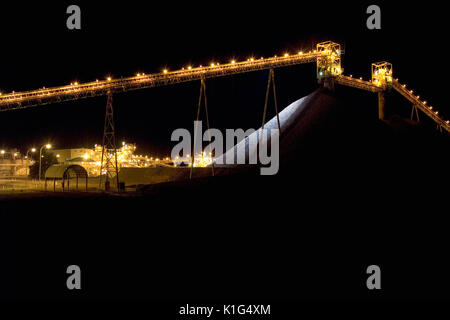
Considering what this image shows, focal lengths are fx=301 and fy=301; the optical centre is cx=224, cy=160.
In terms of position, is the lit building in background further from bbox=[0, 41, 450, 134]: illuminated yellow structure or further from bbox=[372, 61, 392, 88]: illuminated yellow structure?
bbox=[372, 61, 392, 88]: illuminated yellow structure

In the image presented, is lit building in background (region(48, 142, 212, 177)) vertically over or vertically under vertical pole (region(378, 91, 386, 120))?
under

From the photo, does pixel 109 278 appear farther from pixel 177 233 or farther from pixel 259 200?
pixel 259 200

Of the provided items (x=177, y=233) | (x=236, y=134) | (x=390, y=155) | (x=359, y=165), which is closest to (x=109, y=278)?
(x=177, y=233)

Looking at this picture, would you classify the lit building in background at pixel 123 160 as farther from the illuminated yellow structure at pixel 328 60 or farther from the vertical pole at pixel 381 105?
the vertical pole at pixel 381 105

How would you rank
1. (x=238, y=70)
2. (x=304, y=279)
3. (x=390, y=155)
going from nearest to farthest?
(x=304, y=279)
(x=390, y=155)
(x=238, y=70)

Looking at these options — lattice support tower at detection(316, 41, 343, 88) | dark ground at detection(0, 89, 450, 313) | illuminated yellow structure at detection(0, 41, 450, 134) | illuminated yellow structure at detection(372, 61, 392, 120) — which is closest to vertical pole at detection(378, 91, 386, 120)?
illuminated yellow structure at detection(372, 61, 392, 120)

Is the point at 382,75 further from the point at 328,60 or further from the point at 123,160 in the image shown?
the point at 123,160

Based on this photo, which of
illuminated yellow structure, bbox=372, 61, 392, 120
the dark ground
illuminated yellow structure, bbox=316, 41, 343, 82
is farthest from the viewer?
illuminated yellow structure, bbox=372, 61, 392, 120
